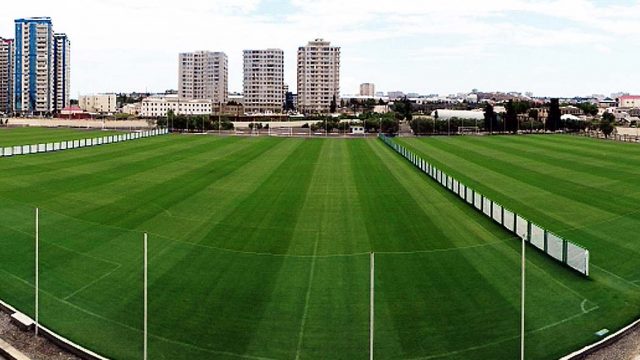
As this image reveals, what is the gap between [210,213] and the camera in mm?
27938

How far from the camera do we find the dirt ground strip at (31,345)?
13.6m

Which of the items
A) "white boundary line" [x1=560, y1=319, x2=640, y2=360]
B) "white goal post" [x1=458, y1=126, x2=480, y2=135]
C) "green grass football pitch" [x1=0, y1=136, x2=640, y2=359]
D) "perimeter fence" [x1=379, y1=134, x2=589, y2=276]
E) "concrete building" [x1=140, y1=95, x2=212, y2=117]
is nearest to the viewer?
"white boundary line" [x1=560, y1=319, x2=640, y2=360]

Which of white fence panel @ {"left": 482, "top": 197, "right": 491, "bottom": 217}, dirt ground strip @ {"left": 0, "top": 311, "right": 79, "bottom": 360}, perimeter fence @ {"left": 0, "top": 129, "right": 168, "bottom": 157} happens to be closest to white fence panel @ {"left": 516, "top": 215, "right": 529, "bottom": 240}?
white fence panel @ {"left": 482, "top": 197, "right": 491, "bottom": 217}

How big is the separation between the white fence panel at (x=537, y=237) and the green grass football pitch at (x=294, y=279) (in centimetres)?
42

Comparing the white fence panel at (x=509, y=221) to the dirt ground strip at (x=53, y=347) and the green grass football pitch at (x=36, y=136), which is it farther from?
the green grass football pitch at (x=36, y=136)

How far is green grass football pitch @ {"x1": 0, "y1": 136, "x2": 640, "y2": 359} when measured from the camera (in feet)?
46.2

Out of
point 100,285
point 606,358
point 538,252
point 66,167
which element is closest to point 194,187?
point 66,167

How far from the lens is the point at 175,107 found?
632 feet

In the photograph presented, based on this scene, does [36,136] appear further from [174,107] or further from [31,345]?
[174,107]

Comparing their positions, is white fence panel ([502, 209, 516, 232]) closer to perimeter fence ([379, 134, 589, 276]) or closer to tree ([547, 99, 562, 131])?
perimeter fence ([379, 134, 589, 276])

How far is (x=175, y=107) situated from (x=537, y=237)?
180793 millimetres

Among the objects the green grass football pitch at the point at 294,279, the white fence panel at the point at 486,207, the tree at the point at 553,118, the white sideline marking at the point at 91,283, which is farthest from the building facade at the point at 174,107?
the white sideline marking at the point at 91,283

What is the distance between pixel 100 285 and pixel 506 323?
10843mm

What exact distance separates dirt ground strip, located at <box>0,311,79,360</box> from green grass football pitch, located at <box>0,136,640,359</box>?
20.9 inches
